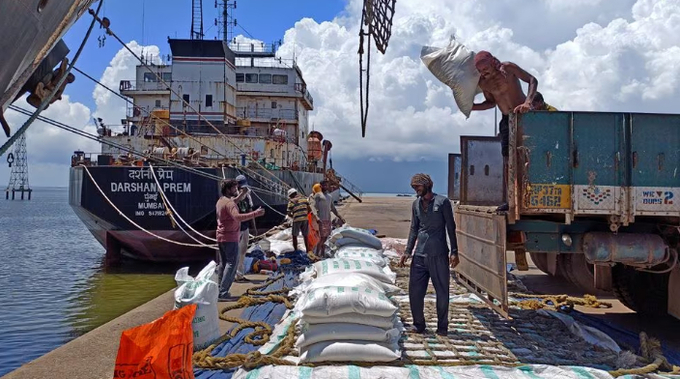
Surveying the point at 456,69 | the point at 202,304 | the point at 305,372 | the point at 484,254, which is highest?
the point at 456,69

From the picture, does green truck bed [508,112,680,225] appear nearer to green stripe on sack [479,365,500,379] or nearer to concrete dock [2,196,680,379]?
green stripe on sack [479,365,500,379]

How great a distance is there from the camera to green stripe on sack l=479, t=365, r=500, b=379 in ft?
11.4

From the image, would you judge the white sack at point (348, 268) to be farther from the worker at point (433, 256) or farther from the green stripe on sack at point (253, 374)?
the green stripe on sack at point (253, 374)

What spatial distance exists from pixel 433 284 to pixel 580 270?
8.11 ft

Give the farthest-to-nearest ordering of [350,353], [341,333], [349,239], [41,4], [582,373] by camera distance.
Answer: [349,239] < [341,333] < [350,353] < [41,4] < [582,373]

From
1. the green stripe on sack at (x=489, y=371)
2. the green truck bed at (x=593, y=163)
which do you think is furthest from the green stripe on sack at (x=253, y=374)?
the green truck bed at (x=593, y=163)

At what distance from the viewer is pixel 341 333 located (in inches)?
155

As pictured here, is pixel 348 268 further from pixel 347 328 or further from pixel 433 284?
pixel 347 328

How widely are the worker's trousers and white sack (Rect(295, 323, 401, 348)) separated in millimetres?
793

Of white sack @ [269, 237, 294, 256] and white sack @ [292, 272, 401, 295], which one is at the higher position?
white sack @ [292, 272, 401, 295]

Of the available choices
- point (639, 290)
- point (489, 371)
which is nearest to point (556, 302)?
point (639, 290)

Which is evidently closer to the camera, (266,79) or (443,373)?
(443,373)

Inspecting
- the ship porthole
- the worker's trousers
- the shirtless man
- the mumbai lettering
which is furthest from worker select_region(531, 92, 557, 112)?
the mumbai lettering

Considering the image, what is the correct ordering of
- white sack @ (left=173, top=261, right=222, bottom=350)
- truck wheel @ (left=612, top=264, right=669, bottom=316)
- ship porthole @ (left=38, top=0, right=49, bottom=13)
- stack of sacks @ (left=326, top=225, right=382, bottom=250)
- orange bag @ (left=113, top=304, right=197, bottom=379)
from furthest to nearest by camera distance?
1. stack of sacks @ (left=326, top=225, right=382, bottom=250)
2. truck wheel @ (left=612, top=264, right=669, bottom=316)
3. white sack @ (left=173, top=261, right=222, bottom=350)
4. ship porthole @ (left=38, top=0, right=49, bottom=13)
5. orange bag @ (left=113, top=304, right=197, bottom=379)
